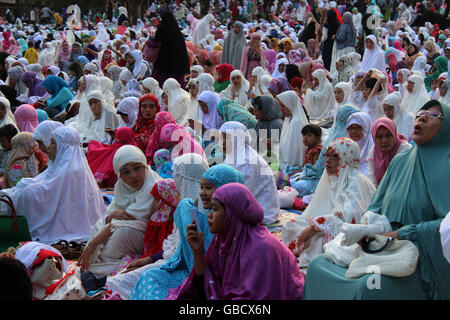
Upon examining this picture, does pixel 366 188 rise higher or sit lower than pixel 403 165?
lower

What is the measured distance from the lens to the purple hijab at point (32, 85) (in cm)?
1016

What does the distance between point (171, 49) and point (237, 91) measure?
1.39 metres

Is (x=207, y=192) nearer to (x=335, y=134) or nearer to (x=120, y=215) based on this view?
(x=120, y=215)

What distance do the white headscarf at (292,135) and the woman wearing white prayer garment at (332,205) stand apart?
8.17 feet

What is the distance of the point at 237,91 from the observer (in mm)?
8984

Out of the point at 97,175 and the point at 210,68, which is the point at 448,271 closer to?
the point at 97,175

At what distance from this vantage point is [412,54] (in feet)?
41.0

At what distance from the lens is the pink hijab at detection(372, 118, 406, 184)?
14.4 feet

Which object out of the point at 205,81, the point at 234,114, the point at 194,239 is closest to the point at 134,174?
the point at 194,239

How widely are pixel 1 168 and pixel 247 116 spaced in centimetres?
266

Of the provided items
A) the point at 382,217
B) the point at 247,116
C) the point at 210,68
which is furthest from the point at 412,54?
the point at 382,217

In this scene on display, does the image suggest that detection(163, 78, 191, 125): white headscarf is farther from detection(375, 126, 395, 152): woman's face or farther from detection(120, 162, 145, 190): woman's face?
detection(120, 162, 145, 190): woman's face

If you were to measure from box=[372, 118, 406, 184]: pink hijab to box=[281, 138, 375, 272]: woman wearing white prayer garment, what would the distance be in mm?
577

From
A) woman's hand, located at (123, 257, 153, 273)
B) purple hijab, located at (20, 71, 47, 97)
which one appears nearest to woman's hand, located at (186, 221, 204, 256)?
woman's hand, located at (123, 257, 153, 273)
